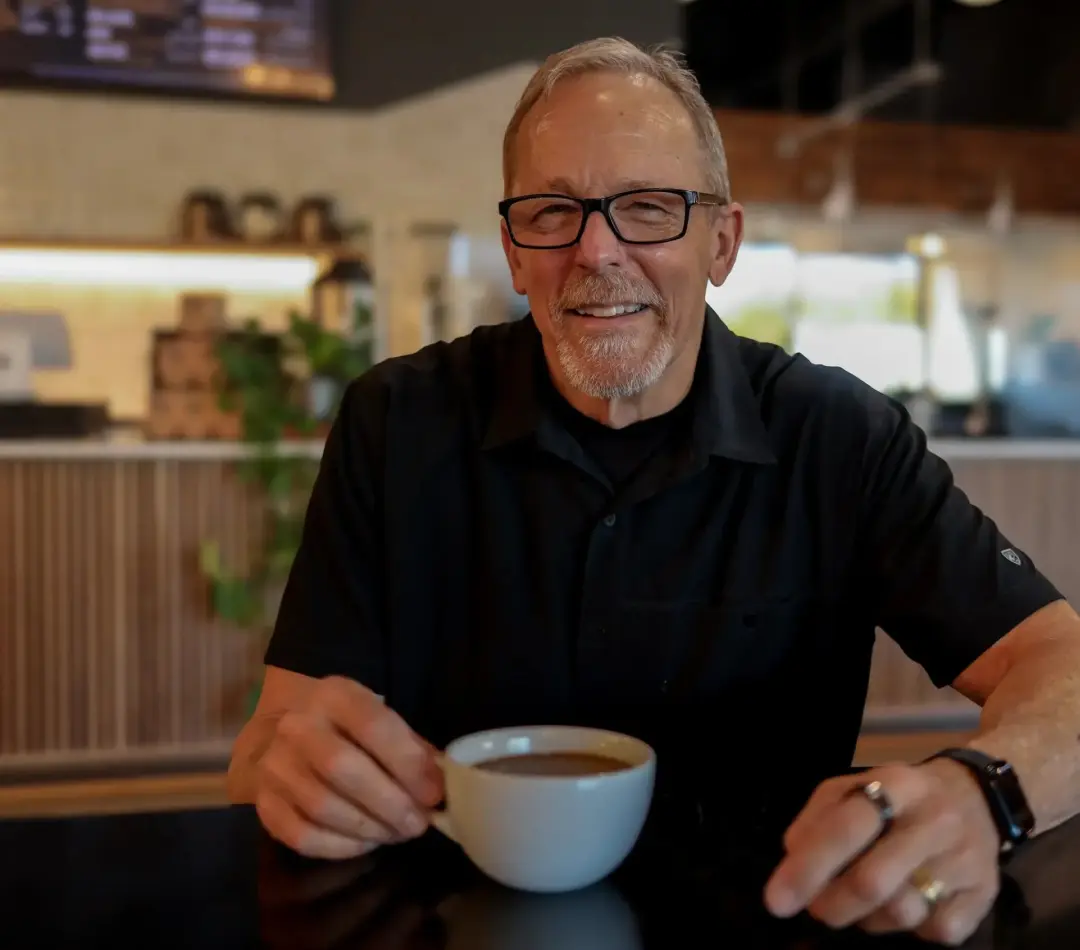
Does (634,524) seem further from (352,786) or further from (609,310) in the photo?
(352,786)

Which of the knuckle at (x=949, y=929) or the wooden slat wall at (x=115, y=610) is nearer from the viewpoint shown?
the knuckle at (x=949, y=929)

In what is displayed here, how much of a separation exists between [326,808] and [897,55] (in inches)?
213

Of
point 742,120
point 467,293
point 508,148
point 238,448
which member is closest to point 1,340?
point 238,448

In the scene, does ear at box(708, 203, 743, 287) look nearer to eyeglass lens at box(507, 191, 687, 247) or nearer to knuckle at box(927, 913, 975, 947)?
eyeglass lens at box(507, 191, 687, 247)

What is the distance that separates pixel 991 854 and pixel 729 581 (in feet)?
1.47

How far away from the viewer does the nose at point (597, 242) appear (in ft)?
3.39

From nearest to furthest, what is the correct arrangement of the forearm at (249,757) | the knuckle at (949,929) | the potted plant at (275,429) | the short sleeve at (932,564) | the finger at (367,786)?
the knuckle at (949,929) < the finger at (367,786) < the forearm at (249,757) < the short sleeve at (932,564) < the potted plant at (275,429)

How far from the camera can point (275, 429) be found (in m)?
3.03

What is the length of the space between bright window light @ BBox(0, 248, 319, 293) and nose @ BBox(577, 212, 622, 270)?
325 cm

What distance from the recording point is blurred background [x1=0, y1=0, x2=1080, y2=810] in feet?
9.68

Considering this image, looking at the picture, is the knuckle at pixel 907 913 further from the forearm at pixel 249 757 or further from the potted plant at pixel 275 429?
the potted plant at pixel 275 429

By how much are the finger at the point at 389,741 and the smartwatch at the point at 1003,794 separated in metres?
0.32

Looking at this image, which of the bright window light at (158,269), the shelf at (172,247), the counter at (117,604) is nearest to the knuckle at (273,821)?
the counter at (117,604)

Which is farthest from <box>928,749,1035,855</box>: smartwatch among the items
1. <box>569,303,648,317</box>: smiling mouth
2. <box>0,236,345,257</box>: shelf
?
<box>0,236,345,257</box>: shelf
